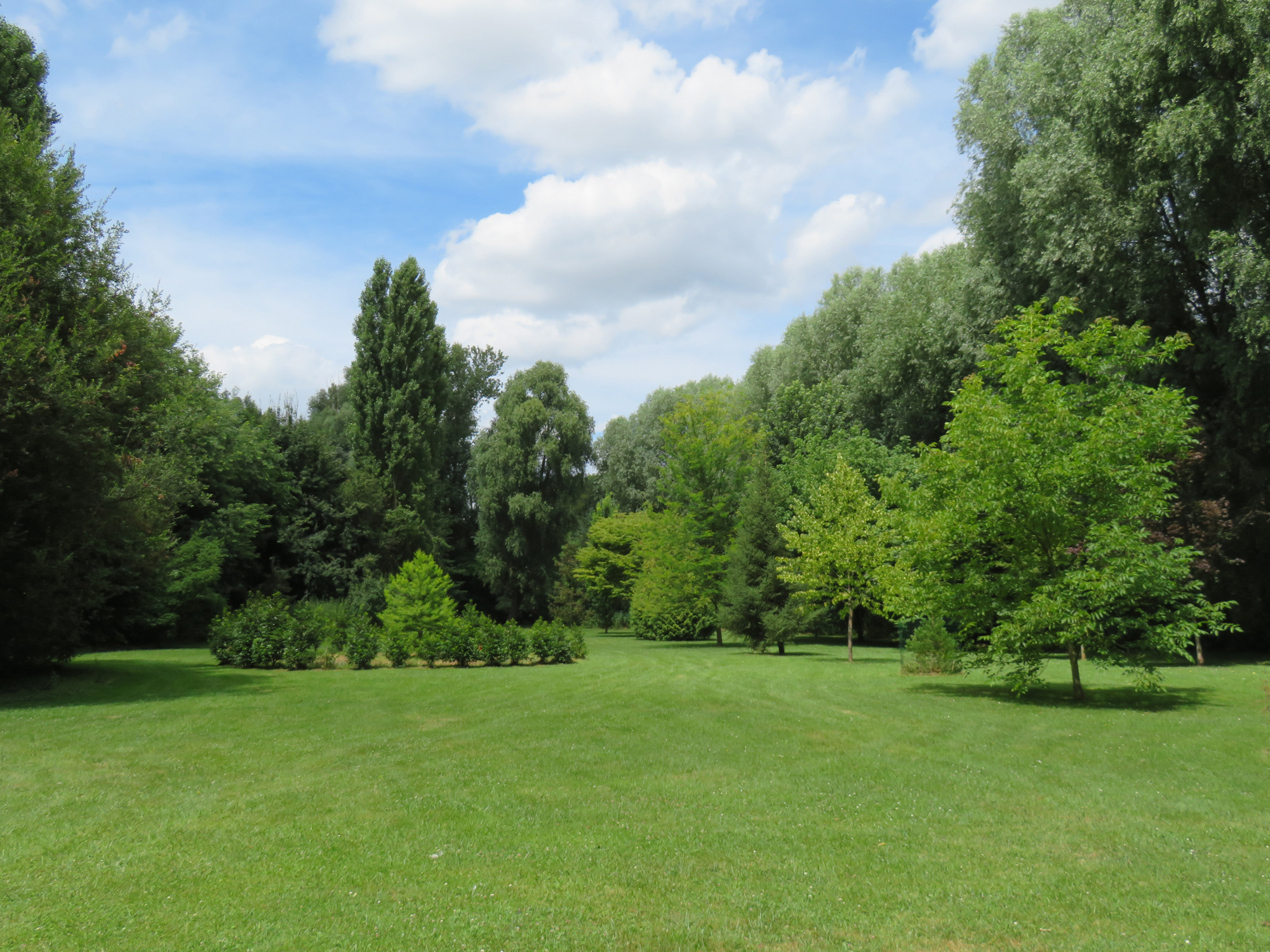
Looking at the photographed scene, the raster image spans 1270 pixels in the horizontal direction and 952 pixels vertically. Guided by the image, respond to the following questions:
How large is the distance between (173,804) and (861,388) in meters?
36.0

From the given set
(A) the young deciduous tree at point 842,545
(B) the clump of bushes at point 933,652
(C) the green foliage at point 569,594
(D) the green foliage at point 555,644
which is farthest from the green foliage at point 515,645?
(C) the green foliage at point 569,594

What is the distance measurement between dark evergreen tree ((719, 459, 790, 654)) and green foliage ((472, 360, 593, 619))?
52.9ft

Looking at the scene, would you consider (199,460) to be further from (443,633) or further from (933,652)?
(933,652)

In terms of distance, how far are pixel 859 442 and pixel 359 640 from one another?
2471cm

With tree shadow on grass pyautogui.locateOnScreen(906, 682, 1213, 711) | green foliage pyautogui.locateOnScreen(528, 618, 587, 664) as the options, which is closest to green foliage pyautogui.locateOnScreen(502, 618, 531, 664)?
green foliage pyautogui.locateOnScreen(528, 618, 587, 664)

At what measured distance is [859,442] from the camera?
3731cm

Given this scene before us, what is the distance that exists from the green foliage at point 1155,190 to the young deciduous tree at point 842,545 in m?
8.62

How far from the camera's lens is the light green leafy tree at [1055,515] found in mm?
15062

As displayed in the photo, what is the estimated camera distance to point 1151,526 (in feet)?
78.0

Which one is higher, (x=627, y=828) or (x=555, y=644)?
(x=627, y=828)

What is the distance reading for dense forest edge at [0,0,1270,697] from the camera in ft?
50.9

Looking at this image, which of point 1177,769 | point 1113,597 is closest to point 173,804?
point 1177,769

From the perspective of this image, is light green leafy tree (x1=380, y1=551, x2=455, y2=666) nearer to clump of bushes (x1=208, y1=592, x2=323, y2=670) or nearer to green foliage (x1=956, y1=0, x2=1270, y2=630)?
clump of bushes (x1=208, y1=592, x2=323, y2=670)

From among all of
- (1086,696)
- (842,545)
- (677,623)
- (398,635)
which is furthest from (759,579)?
(1086,696)
